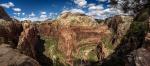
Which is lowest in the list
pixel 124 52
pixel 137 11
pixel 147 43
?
pixel 124 52

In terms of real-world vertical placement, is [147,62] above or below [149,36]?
below

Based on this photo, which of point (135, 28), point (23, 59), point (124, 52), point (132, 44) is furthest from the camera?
point (124, 52)

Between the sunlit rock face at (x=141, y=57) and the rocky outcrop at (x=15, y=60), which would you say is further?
the sunlit rock face at (x=141, y=57)

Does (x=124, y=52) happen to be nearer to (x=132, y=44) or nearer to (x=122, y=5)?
(x=132, y=44)

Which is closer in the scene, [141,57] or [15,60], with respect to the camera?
[15,60]

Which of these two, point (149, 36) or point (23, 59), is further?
point (149, 36)

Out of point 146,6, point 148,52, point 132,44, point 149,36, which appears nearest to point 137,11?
point 146,6

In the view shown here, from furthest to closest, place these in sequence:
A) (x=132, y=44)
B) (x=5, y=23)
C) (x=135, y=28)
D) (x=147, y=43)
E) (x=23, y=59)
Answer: (x=5, y=23) → (x=132, y=44) → (x=135, y=28) → (x=147, y=43) → (x=23, y=59)

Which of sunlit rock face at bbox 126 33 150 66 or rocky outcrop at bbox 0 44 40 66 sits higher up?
rocky outcrop at bbox 0 44 40 66

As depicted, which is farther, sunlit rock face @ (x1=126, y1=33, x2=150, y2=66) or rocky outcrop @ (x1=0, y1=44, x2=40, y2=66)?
sunlit rock face @ (x1=126, y1=33, x2=150, y2=66)

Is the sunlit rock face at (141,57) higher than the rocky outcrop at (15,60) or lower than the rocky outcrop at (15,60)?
lower

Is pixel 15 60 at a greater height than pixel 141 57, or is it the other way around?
pixel 15 60
